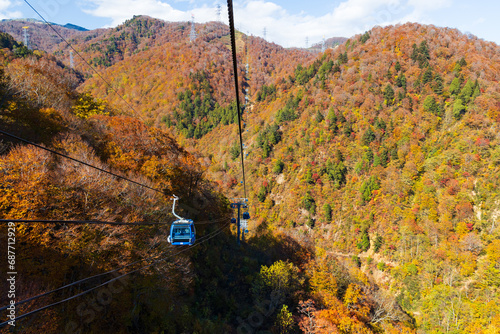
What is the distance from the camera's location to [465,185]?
201ft

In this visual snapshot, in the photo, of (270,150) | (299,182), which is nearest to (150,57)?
(270,150)

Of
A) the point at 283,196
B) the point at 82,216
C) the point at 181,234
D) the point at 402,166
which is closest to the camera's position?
the point at 181,234

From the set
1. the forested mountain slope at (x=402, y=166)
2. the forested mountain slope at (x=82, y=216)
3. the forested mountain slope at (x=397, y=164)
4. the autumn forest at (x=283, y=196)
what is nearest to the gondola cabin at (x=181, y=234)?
the forested mountain slope at (x=82, y=216)

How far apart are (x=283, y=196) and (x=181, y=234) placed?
260 ft

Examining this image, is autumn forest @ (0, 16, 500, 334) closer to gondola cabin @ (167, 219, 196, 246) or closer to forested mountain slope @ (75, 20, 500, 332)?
forested mountain slope @ (75, 20, 500, 332)

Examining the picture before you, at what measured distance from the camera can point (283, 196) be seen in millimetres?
92250

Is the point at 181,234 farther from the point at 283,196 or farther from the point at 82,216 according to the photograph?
the point at 283,196

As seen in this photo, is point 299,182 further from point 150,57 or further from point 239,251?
point 150,57

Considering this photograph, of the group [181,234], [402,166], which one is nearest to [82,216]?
[181,234]

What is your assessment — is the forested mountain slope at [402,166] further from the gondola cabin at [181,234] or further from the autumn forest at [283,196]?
the gondola cabin at [181,234]

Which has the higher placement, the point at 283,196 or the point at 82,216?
the point at 82,216

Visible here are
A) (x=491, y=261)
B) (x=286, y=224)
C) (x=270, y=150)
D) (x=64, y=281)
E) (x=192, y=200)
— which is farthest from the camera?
(x=270, y=150)

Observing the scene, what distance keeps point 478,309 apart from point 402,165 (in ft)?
135

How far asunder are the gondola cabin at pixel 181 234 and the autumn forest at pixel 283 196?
5.14 m
